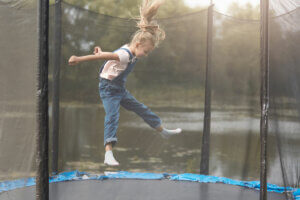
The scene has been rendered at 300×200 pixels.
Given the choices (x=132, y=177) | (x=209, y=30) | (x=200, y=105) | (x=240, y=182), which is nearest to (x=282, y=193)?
(x=240, y=182)

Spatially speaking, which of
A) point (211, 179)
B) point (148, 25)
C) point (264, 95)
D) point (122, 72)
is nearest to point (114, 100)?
point (122, 72)

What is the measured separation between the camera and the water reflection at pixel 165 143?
3.49 m

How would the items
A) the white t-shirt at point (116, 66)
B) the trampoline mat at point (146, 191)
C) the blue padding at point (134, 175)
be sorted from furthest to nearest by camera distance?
1. the blue padding at point (134, 175)
2. the white t-shirt at point (116, 66)
3. the trampoline mat at point (146, 191)

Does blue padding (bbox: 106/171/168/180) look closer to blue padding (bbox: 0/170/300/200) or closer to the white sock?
blue padding (bbox: 0/170/300/200)

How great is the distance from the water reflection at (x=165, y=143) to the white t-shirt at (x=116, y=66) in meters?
0.39

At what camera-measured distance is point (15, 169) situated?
222 centimetres

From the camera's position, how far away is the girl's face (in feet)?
10.9

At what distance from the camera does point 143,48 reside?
11.1 feet

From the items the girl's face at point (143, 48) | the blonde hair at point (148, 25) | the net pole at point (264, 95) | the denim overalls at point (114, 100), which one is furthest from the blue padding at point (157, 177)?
the blonde hair at point (148, 25)

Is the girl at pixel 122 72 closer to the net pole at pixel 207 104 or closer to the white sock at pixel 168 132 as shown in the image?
the white sock at pixel 168 132

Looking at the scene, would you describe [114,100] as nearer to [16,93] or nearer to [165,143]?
[165,143]

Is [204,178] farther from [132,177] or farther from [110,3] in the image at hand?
[110,3]

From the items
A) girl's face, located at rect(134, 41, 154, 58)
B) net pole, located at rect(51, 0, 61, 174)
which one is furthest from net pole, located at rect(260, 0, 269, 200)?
net pole, located at rect(51, 0, 61, 174)

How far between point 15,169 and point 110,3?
8.05 feet
